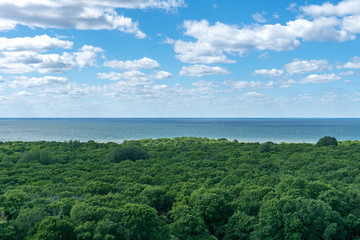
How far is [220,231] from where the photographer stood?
79.5 ft

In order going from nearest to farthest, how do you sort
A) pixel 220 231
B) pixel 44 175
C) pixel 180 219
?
pixel 180 219 < pixel 220 231 < pixel 44 175

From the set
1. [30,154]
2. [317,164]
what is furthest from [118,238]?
[30,154]

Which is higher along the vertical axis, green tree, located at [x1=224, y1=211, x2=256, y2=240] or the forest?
the forest

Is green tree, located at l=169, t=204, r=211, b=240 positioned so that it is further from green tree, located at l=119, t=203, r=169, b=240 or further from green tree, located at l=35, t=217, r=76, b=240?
green tree, located at l=35, t=217, r=76, b=240

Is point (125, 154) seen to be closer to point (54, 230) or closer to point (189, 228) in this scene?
point (189, 228)

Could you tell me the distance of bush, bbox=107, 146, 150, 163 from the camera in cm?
5234

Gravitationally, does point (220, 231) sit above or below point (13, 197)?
below

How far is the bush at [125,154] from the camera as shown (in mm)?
52344

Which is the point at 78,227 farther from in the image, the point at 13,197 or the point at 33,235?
the point at 13,197

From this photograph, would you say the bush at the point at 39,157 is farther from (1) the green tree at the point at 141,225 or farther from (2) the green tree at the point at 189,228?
(2) the green tree at the point at 189,228

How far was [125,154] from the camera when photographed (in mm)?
53375

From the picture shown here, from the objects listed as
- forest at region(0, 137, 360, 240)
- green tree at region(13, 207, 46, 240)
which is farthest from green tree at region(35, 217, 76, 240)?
green tree at region(13, 207, 46, 240)

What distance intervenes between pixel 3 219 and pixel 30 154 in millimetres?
32147

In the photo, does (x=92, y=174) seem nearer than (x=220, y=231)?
No
